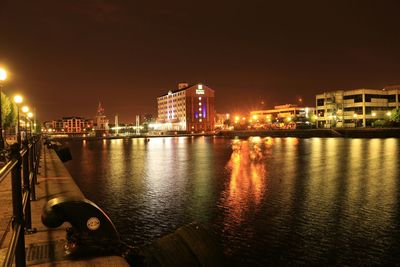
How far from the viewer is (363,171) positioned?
1152 inches

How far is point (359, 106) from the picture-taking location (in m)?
134

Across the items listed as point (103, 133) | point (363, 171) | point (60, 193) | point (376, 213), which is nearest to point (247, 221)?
point (376, 213)

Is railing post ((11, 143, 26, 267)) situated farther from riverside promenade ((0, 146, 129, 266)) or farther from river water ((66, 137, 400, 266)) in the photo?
river water ((66, 137, 400, 266))

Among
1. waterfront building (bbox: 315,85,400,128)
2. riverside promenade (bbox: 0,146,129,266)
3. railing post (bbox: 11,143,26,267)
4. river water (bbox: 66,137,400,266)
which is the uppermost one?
waterfront building (bbox: 315,85,400,128)

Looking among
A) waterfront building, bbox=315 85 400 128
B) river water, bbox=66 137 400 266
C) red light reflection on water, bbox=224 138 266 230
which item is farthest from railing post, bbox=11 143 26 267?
waterfront building, bbox=315 85 400 128

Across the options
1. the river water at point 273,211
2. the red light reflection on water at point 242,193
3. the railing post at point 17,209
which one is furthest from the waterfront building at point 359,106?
the railing post at point 17,209

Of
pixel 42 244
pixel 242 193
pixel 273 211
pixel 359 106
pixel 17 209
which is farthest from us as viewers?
pixel 359 106

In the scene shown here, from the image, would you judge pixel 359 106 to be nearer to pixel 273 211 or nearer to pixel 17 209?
pixel 273 211

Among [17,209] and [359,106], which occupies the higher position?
[359,106]

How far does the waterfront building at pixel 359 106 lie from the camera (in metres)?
132

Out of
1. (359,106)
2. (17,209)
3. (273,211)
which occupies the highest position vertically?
(359,106)

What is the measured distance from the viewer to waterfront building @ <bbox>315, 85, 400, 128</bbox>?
132 m

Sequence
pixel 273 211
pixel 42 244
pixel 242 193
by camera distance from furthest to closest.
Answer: pixel 242 193, pixel 273 211, pixel 42 244

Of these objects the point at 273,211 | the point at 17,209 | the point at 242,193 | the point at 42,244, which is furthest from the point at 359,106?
the point at 17,209
